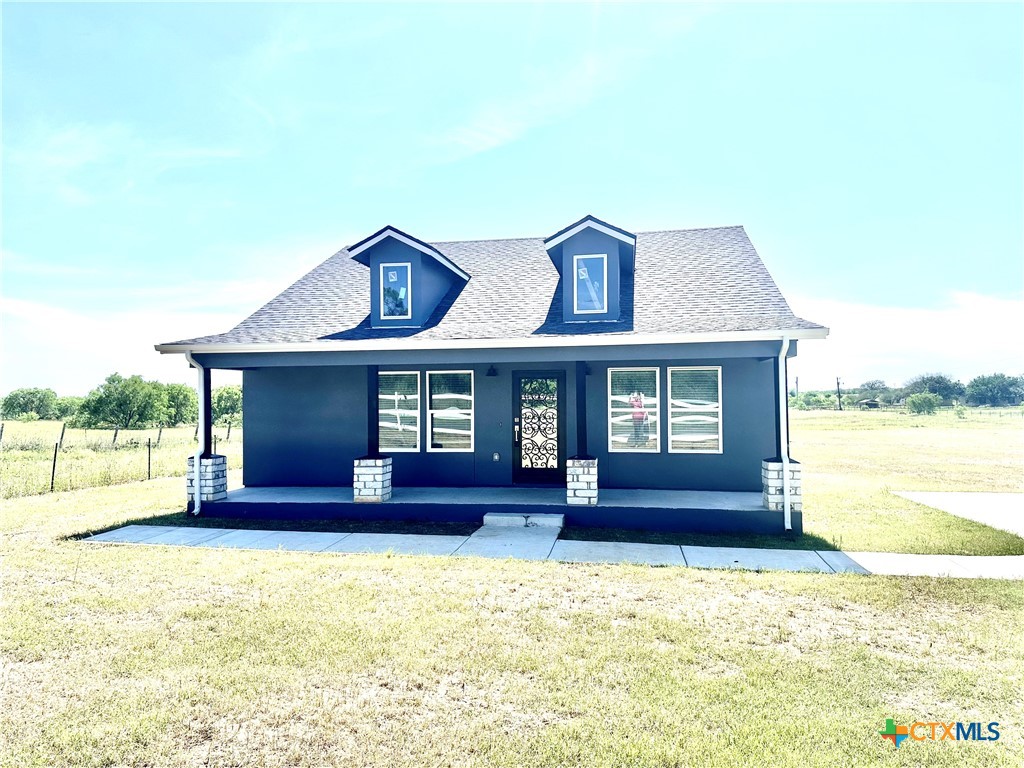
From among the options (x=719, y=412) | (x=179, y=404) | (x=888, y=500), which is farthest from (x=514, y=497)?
(x=179, y=404)

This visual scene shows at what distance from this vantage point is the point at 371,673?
3760 millimetres

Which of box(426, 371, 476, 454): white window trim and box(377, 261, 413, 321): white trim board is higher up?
box(377, 261, 413, 321): white trim board

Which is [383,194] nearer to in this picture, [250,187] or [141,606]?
[250,187]

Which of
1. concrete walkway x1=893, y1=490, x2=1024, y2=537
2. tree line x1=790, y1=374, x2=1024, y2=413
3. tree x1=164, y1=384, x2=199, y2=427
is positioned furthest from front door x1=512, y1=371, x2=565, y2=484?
tree line x1=790, y1=374, x2=1024, y2=413

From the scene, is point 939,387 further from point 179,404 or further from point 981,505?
point 179,404

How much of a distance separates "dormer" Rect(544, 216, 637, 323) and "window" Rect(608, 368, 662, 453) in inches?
52.8

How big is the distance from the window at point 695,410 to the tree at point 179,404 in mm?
38813

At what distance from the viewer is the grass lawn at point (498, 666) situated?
2.96 meters

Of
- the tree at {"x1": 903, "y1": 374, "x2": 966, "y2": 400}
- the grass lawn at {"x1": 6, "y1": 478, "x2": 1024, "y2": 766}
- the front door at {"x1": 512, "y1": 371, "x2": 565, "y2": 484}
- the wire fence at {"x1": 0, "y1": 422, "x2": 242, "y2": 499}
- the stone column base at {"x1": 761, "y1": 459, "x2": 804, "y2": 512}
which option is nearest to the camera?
the grass lawn at {"x1": 6, "y1": 478, "x2": 1024, "y2": 766}

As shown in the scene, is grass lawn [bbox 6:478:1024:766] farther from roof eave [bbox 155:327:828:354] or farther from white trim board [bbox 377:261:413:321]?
white trim board [bbox 377:261:413:321]

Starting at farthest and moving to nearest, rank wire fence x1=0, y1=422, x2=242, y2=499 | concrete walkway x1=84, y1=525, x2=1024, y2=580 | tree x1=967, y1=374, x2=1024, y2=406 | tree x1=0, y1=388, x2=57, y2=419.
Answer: tree x1=967, y1=374, x2=1024, y2=406 < tree x1=0, y1=388, x2=57, y2=419 < wire fence x1=0, y1=422, x2=242, y2=499 < concrete walkway x1=84, y1=525, x2=1024, y2=580

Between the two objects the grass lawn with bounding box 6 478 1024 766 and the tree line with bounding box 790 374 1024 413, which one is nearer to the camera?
the grass lawn with bounding box 6 478 1024 766

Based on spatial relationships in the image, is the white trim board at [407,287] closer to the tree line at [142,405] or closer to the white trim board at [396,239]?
the white trim board at [396,239]

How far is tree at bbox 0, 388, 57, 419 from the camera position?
46.8m
